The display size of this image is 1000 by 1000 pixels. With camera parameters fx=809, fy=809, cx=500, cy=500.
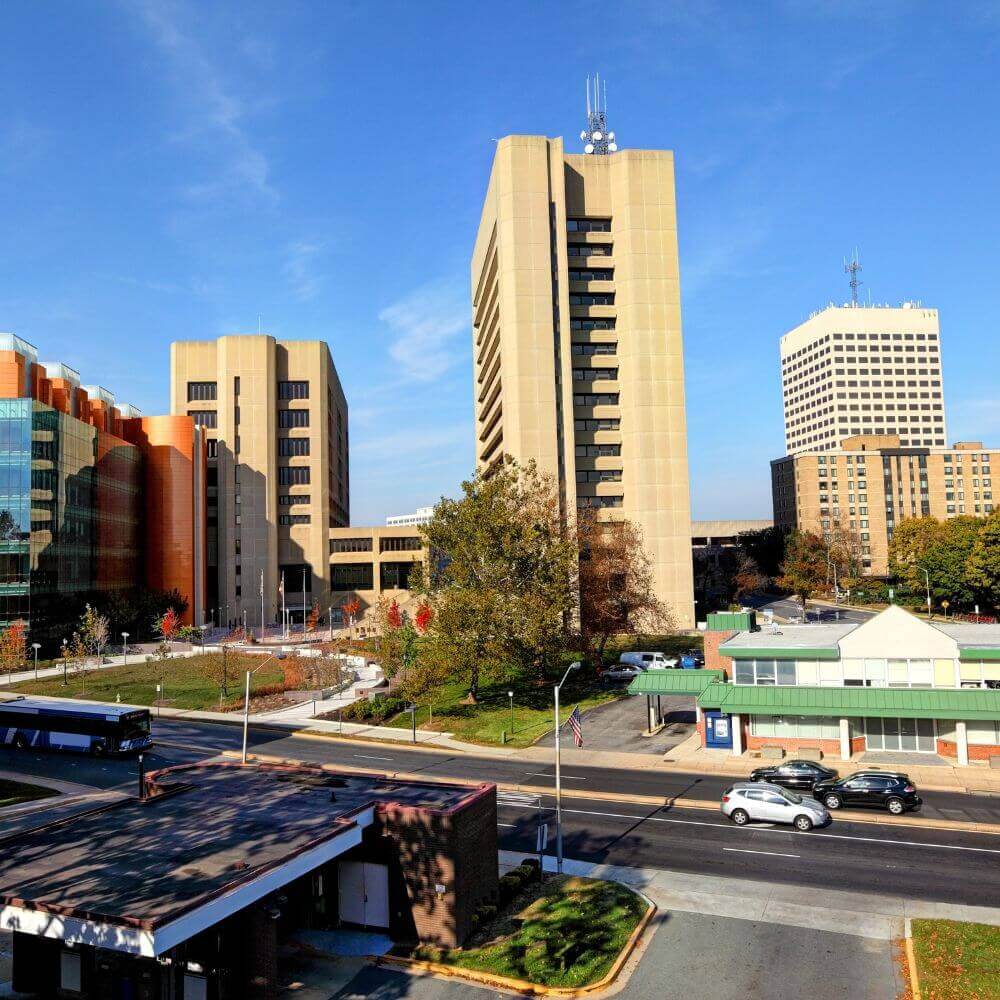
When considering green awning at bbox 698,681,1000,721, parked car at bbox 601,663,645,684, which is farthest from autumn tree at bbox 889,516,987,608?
green awning at bbox 698,681,1000,721

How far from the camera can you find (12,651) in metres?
77.6

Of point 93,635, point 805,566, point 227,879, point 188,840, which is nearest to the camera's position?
point 227,879

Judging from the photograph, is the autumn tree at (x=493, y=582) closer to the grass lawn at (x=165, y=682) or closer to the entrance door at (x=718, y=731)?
the entrance door at (x=718, y=731)

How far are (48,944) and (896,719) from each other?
4089 centimetres

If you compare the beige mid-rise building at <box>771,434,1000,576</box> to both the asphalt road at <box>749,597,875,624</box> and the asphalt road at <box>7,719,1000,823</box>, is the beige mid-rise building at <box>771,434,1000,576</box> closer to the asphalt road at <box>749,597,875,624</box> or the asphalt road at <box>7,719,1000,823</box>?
the asphalt road at <box>749,597,875,624</box>

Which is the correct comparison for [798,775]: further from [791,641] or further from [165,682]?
[165,682]

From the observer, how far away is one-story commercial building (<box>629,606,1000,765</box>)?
4212 centimetres

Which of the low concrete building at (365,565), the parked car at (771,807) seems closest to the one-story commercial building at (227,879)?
the parked car at (771,807)

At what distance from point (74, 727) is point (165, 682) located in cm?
2176

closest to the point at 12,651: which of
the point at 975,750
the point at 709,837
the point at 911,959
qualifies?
the point at 709,837

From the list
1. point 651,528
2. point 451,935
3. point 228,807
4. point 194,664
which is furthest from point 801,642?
point 194,664

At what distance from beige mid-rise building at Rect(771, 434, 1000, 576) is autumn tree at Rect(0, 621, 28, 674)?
446 feet

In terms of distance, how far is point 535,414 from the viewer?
92000 millimetres

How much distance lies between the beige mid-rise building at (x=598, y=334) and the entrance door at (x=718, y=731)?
46031 mm
